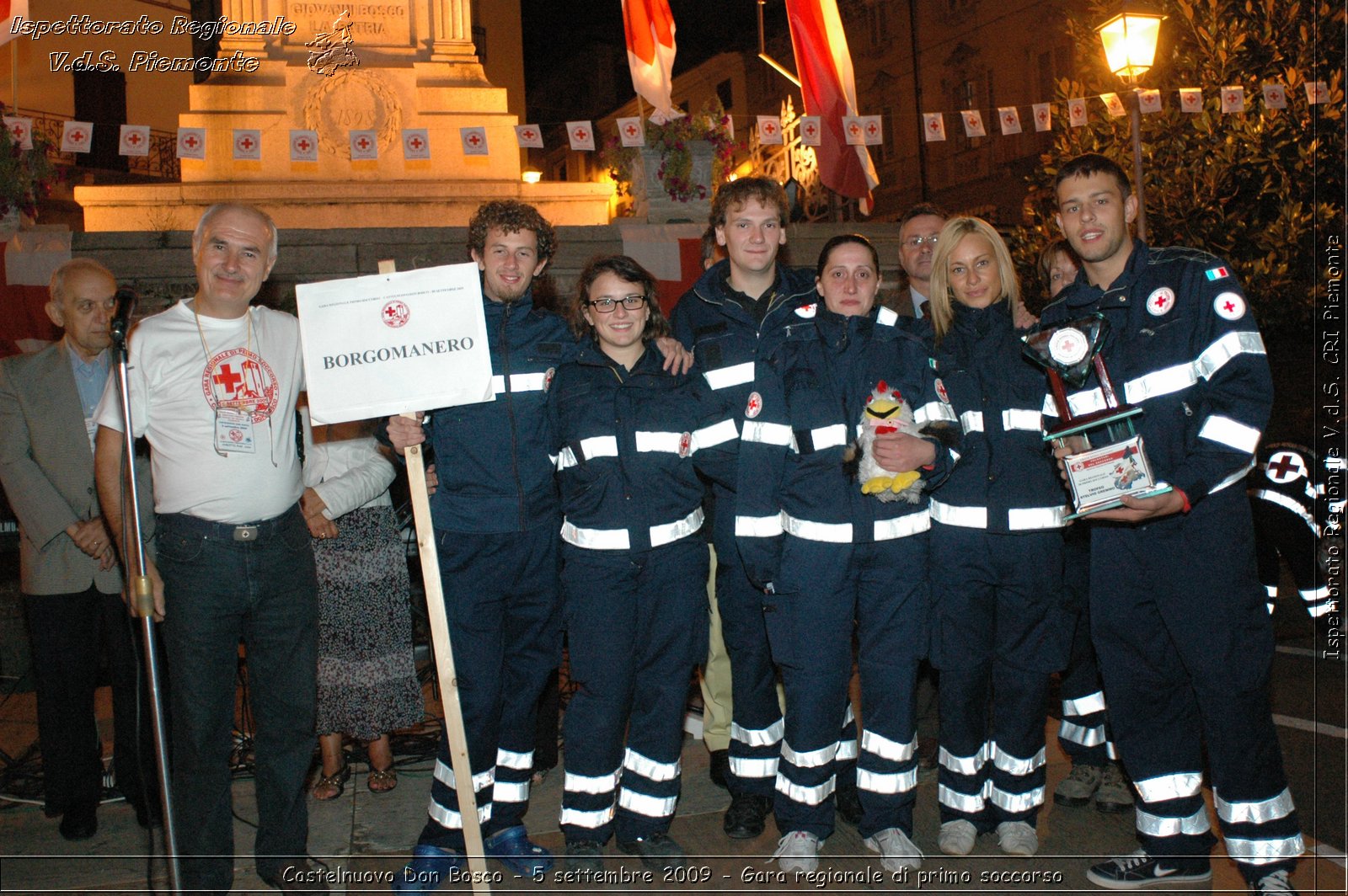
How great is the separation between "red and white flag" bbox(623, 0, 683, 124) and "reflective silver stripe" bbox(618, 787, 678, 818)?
29.7 feet

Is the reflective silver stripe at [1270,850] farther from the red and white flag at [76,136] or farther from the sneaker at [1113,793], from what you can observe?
the red and white flag at [76,136]

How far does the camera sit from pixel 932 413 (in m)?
4.16

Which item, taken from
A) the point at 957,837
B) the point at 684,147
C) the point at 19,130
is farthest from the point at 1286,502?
the point at 19,130

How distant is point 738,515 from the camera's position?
420 cm

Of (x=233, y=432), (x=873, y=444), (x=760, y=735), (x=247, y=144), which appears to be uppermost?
(x=247, y=144)

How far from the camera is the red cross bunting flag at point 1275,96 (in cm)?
920

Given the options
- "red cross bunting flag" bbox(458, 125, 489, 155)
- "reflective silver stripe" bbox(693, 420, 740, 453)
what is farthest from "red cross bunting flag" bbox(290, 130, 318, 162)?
"reflective silver stripe" bbox(693, 420, 740, 453)

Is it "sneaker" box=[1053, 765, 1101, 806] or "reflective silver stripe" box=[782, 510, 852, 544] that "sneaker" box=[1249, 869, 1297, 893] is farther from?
"reflective silver stripe" box=[782, 510, 852, 544]

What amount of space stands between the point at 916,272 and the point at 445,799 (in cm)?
347

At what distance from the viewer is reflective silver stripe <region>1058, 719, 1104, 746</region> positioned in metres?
4.72

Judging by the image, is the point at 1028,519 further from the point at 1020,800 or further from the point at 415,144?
the point at 415,144

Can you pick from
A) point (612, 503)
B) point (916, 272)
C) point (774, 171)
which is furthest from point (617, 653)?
point (774, 171)

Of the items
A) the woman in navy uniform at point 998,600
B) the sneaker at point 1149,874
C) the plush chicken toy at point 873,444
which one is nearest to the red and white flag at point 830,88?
the woman in navy uniform at point 998,600

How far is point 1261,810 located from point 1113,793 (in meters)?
1.07
